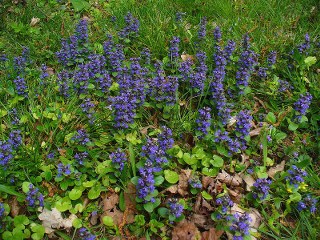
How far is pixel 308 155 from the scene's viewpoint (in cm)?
364

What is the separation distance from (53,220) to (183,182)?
3.47 feet

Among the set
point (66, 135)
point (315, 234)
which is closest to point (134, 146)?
point (66, 135)

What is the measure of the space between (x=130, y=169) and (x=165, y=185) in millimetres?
315

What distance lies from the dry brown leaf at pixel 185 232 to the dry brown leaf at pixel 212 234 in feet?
0.16

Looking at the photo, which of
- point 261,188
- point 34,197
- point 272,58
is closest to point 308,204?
point 261,188

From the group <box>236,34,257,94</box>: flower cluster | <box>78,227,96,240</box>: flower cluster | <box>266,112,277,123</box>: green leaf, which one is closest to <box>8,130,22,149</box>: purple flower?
<box>78,227,96,240</box>: flower cluster

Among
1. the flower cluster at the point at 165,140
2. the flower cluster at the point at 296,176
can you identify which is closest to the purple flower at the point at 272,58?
the flower cluster at the point at 296,176

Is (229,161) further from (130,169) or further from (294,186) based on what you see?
(130,169)

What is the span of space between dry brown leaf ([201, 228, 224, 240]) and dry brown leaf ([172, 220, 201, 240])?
0.16ft

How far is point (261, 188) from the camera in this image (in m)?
3.08

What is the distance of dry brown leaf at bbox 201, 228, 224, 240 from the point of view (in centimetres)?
294

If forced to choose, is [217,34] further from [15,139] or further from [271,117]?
[15,139]

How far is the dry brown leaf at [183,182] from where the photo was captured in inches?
124

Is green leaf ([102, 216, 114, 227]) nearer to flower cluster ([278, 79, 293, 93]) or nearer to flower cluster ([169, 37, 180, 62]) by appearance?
flower cluster ([169, 37, 180, 62])
